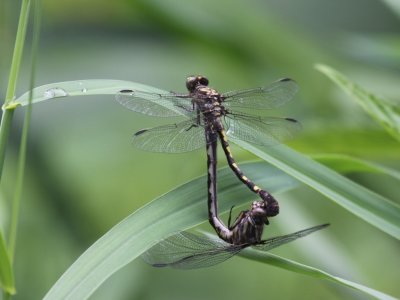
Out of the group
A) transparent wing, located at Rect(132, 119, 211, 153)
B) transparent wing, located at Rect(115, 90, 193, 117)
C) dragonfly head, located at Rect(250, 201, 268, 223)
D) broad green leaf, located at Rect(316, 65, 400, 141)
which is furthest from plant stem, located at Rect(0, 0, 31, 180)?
broad green leaf, located at Rect(316, 65, 400, 141)

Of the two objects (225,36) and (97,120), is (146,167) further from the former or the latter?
(225,36)

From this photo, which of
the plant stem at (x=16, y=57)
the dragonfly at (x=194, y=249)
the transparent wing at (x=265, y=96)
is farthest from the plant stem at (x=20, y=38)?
the transparent wing at (x=265, y=96)

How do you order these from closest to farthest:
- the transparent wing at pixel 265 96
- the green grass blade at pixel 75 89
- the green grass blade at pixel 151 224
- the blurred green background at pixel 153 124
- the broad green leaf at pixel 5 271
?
the broad green leaf at pixel 5 271
the green grass blade at pixel 151 224
the green grass blade at pixel 75 89
the transparent wing at pixel 265 96
the blurred green background at pixel 153 124

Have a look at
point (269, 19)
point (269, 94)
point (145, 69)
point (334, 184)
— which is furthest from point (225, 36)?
point (334, 184)

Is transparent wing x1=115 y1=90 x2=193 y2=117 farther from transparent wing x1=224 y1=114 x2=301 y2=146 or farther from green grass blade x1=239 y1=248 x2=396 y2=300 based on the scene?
green grass blade x1=239 y1=248 x2=396 y2=300

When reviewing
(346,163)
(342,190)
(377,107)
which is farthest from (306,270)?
(377,107)

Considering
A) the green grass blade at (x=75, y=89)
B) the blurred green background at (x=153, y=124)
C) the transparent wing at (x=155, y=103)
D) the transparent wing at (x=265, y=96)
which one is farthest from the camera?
the blurred green background at (x=153, y=124)

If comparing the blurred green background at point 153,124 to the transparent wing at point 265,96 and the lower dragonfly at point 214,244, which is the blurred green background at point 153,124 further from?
the lower dragonfly at point 214,244
